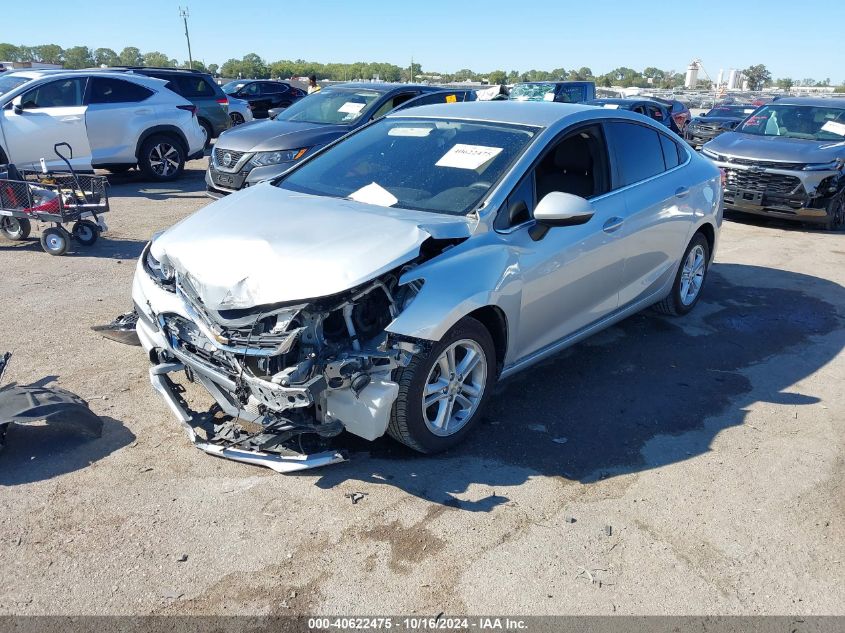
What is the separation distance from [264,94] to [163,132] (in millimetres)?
12702

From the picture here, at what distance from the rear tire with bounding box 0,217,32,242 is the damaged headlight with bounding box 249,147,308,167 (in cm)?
281

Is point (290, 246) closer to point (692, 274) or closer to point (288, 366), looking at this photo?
point (288, 366)

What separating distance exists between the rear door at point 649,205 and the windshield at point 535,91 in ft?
41.3

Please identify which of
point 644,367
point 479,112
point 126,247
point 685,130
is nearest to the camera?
point 479,112

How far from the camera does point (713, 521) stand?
11.4 feet

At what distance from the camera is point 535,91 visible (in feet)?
60.8

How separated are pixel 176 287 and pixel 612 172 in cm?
302

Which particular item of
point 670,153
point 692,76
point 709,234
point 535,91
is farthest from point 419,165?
point 692,76

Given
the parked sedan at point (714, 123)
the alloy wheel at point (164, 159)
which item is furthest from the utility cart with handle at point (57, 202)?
the parked sedan at point (714, 123)

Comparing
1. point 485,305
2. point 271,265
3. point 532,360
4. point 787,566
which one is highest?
point 271,265

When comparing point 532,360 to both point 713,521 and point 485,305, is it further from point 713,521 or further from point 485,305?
point 713,521

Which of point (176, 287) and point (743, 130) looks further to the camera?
point (743, 130)

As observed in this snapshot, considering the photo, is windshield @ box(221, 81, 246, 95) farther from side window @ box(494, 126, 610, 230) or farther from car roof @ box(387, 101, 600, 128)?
side window @ box(494, 126, 610, 230)

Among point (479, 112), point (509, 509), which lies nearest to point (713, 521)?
point (509, 509)
